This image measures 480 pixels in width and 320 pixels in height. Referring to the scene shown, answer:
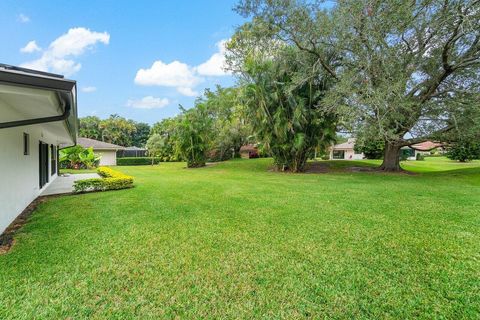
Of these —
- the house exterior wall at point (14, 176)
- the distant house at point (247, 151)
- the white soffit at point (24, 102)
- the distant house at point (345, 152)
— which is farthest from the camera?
the distant house at point (345, 152)

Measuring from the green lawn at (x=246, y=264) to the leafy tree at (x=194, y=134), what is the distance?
16.5 meters

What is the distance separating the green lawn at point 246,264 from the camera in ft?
8.56

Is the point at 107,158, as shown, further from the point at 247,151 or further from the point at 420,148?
the point at 420,148

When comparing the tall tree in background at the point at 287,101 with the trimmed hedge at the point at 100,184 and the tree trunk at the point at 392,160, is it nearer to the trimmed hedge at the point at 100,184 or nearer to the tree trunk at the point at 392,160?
the tree trunk at the point at 392,160

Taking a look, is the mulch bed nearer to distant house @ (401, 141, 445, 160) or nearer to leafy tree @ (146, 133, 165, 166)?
distant house @ (401, 141, 445, 160)

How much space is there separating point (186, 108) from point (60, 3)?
40.7 feet

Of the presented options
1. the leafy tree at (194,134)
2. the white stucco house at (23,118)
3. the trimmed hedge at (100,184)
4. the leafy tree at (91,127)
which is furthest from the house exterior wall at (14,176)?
the leafy tree at (91,127)

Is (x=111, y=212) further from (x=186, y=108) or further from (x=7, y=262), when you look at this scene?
(x=186, y=108)

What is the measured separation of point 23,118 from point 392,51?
1311 cm

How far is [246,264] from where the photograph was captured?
3492mm

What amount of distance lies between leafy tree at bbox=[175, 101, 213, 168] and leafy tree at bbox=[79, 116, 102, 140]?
32.3 meters

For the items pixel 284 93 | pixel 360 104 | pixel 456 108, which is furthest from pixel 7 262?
pixel 456 108

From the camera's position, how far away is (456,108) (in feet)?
37.2

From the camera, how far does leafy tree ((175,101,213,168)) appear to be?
22.5 meters
